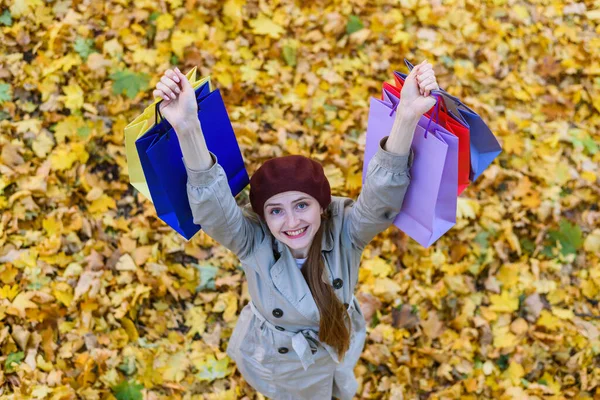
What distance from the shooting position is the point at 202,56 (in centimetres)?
409

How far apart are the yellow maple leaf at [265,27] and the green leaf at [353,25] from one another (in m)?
0.54

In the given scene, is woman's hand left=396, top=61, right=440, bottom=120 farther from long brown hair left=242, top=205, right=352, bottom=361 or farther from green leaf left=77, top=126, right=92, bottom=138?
green leaf left=77, top=126, right=92, bottom=138

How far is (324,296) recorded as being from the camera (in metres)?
2.08

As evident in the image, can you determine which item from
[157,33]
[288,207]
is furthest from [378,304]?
[157,33]

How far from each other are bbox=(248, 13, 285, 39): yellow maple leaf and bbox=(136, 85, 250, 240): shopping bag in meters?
2.52

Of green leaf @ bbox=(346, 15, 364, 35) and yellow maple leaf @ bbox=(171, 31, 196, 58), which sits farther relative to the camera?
green leaf @ bbox=(346, 15, 364, 35)

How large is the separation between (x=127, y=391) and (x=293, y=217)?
1640 mm

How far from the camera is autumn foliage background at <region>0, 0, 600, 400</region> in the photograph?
313 cm

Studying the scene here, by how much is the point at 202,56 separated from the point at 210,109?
243 cm

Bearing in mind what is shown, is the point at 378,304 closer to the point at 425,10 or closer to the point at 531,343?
the point at 531,343

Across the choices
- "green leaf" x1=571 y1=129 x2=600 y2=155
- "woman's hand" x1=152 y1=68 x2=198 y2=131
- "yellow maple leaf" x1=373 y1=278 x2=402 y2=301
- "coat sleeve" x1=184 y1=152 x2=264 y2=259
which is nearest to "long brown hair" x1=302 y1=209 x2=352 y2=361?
"coat sleeve" x1=184 y1=152 x2=264 y2=259

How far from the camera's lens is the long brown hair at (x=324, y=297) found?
207cm

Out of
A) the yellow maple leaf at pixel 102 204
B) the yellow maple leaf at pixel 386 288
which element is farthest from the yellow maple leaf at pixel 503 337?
the yellow maple leaf at pixel 102 204

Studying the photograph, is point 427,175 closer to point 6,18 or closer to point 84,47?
→ point 84,47
